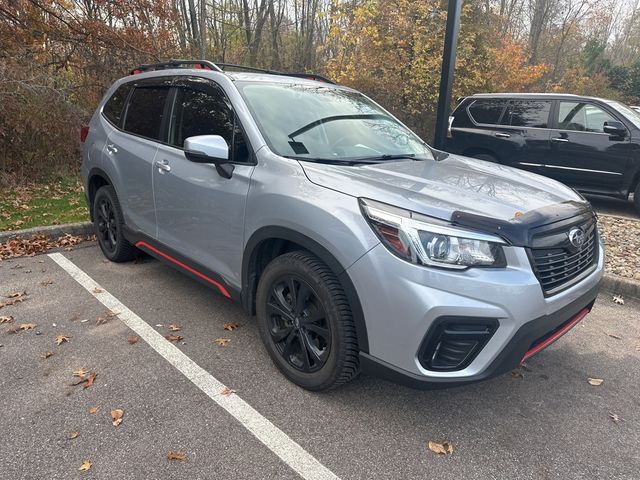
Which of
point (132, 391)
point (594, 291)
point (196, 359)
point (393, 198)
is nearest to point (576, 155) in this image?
point (594, 291)

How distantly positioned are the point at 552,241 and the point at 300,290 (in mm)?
1345

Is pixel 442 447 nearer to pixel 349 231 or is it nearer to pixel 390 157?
pixel 349 231

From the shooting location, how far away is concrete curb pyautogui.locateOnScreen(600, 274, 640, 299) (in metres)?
4.38

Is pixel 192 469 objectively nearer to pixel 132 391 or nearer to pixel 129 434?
pixel 129 434

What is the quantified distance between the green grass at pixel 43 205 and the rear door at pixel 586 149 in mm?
7196

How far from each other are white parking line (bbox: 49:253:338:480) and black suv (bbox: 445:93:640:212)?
6831mm

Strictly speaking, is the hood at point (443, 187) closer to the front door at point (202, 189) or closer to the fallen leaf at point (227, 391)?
the front door at point (202, 189)

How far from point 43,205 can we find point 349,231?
6.02m

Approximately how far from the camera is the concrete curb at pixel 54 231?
541 centimetres

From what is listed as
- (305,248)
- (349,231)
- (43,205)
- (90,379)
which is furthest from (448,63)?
(43,205)

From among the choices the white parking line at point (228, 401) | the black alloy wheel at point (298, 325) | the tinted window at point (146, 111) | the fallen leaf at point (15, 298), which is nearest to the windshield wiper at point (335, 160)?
the black alloy wheel at point (298, 325)

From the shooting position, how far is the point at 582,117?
7539 millimetres

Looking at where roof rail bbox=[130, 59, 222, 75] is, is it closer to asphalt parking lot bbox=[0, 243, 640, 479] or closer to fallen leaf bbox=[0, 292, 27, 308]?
asphalt parking lot bbox=[0, 243, 640, 479]

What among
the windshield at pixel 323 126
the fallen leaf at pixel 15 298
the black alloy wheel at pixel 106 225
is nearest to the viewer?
Answer: the windshield at pixel 323 126
